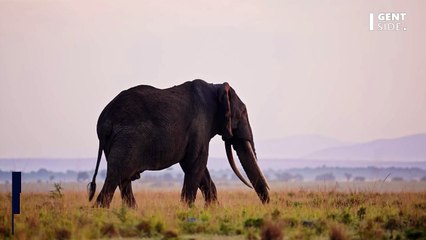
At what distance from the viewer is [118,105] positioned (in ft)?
97.9

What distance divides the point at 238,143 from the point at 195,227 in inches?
375

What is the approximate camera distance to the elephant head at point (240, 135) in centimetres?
3284

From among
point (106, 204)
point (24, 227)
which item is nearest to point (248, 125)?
point (106, 204)

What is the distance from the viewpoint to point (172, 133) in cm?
3070

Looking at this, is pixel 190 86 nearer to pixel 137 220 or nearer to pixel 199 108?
pixel 199 108

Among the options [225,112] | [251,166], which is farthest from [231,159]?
[225,112]

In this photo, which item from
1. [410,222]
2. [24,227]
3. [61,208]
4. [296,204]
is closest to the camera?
[24,227]

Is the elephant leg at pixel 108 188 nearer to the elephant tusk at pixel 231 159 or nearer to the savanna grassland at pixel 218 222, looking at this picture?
the savanna grassland at pixel 218 222

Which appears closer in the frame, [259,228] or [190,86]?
[259,228]

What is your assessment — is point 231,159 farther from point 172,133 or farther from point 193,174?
point 172,133

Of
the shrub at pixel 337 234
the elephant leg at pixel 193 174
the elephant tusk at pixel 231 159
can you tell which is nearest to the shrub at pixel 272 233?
the shrub at pixel 337 234

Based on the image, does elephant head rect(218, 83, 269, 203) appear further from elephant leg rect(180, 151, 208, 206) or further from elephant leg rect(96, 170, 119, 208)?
elephant leg rect(96, 170, 119, 208)

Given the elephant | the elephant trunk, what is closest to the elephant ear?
the elephant

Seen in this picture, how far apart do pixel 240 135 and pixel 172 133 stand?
325cm
